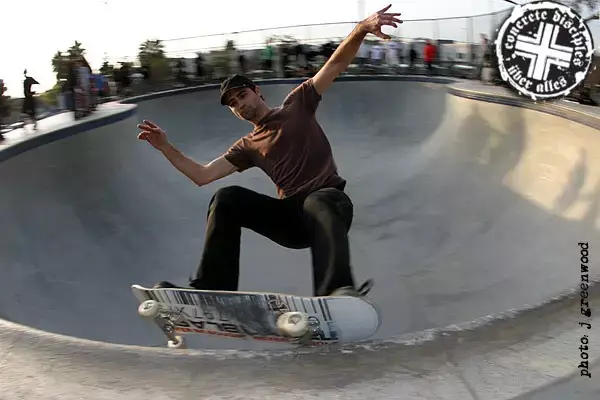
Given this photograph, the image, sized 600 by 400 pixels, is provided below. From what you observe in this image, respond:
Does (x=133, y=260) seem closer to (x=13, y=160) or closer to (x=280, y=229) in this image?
(x=13, y=160)

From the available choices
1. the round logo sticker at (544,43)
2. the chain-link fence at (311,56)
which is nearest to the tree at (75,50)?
the chain-link fence at (311,56)

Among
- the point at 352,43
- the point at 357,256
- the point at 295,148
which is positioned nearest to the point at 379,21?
the point at 352,43

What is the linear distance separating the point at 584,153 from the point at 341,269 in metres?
5.42

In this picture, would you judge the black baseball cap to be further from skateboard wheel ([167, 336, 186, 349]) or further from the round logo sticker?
the round logo sticker

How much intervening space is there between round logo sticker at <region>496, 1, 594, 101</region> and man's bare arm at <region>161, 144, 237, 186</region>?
338 centimetres

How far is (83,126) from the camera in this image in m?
9.23

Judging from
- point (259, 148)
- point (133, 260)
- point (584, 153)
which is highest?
point (259, 148)

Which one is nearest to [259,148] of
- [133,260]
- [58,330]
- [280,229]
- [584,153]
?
[280,229]

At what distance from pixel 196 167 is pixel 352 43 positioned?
1523 mm

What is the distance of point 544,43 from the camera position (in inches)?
212

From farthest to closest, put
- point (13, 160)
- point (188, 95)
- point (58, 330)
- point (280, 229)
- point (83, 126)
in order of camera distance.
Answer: point (188, 95) → point (83, 126) → point (13, 160) → point (58, 330) → point (280, 229)

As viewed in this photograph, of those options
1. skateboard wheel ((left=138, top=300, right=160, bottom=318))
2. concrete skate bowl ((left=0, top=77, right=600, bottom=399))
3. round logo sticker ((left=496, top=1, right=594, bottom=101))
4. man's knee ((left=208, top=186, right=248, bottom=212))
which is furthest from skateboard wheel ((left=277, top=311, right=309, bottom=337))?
round logo sticker ((left=496, top=1, right=594, bottom=101))

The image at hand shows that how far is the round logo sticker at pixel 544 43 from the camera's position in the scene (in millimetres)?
5457

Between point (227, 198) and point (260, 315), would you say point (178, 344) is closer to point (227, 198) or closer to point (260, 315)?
point (260, 315)
